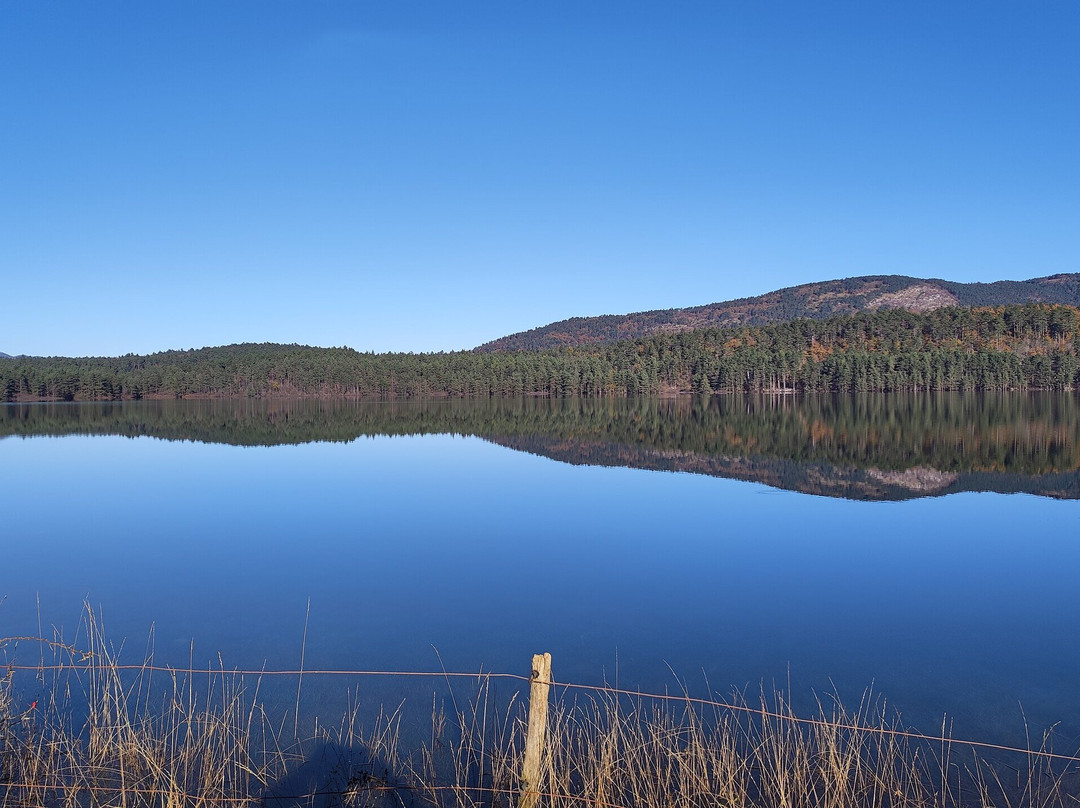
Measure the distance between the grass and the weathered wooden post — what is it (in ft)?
0.78

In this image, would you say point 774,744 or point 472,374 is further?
point 472,374

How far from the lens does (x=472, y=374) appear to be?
427 feet

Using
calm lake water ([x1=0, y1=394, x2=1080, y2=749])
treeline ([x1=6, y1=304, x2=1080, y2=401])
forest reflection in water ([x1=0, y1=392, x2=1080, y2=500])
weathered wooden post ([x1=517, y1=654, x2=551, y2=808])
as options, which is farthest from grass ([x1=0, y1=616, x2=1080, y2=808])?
treeline ([x1=6, y1=304, x2=1080, y2=401])

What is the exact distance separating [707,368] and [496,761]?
126 meters

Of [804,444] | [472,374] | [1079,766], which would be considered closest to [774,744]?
[1079,766]

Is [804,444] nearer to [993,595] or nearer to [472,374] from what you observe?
[993,595]

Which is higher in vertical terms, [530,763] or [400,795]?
[530,763]

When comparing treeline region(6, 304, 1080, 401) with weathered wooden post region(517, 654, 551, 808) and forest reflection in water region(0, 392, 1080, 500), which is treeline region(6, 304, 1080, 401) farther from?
weathered wooden post region(517, 654, 551, 808)

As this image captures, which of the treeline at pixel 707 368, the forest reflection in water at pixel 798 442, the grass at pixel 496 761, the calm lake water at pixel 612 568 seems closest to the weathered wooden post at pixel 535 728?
the grass at pixel 496 761

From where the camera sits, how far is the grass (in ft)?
19.7

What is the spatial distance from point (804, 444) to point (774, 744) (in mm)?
31213

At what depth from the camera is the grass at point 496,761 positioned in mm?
5992

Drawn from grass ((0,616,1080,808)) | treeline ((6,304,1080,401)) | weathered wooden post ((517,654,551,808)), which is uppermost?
treeline ((6,304,1080,401))

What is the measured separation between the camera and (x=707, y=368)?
5084 inches
